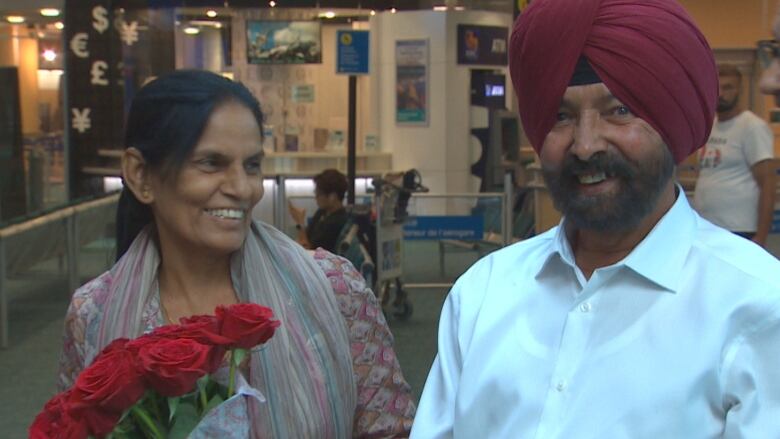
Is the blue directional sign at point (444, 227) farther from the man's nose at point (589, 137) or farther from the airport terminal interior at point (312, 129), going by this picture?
the man's nose at point (589, 137)

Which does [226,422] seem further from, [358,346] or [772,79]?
[772,79]

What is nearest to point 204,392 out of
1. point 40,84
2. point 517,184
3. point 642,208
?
point 642,208

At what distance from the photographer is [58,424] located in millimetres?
1759

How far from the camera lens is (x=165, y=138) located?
7.34 ft

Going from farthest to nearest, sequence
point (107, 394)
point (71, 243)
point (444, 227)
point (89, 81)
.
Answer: point (89, 81) → point (444, 227) → point (71, 243) → point (107, 394)

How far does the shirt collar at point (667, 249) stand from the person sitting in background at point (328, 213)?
22.0ft

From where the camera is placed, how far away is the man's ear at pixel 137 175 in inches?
91.4

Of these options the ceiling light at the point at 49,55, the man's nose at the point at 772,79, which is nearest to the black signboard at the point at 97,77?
the ceiling light at the point at 49,55

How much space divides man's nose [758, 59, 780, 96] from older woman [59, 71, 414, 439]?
0.92 m

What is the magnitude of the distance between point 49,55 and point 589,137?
37.2 feet

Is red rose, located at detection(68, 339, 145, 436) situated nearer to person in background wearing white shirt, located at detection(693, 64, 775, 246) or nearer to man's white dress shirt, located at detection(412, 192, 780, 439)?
man's white dress shirt, located at detection(412, 192, 780, 439)

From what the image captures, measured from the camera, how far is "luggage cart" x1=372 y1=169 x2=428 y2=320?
8617 mm

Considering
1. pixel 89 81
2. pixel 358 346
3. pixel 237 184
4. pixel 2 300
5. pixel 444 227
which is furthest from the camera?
pixel 89 81

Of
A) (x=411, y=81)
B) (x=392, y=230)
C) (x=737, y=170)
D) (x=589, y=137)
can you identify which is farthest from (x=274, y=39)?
(x=589, y=137)
